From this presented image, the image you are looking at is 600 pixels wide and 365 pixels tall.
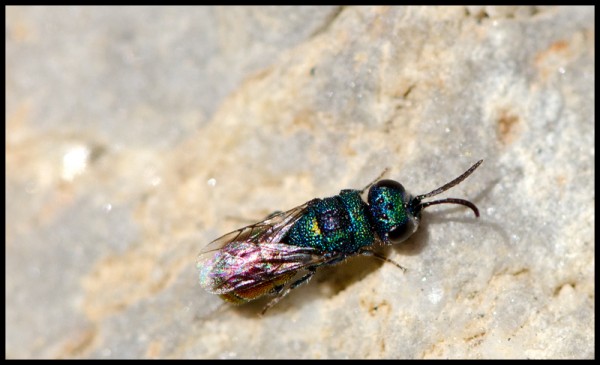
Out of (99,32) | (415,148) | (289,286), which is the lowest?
(289,286)

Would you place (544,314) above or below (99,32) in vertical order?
below

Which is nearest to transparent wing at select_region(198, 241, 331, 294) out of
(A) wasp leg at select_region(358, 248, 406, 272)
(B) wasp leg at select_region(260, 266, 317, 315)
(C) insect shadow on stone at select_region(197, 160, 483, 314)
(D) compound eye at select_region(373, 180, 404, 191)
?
(C) insect shadow on stone at select_region(197, 160, 483, 314)

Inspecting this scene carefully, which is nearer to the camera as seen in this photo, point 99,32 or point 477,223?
point 477,223

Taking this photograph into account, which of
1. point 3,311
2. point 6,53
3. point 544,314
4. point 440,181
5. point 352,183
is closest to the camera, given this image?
point 544,314

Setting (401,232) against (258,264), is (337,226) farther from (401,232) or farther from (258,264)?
(258,264)

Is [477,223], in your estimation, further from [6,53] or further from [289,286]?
[6,53]

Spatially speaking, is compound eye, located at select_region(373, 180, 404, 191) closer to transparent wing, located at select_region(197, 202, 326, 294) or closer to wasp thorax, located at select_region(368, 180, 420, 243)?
wasp thorax, located at select_region(368, 180, 420, 243)

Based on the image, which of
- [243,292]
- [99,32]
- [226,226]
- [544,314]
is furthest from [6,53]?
[544,314]
